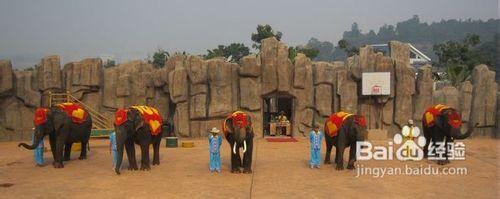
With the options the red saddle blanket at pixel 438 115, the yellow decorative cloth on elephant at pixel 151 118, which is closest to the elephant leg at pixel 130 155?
the yellow decorative cloth on elephant at pixel 151 118

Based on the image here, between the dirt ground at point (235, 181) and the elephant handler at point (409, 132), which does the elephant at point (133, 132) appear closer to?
the dirt ground at point (235, 181)

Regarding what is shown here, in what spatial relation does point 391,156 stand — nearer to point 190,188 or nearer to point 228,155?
point 228,155

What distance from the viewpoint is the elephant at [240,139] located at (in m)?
11.9

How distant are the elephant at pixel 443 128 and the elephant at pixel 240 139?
5654 millimetres

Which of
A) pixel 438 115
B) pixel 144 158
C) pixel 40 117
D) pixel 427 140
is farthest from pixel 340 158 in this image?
pixel 40 117

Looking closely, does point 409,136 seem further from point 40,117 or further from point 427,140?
point 40,117

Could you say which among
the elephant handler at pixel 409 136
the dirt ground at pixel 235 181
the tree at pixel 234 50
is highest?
the tree at pixel 234 50

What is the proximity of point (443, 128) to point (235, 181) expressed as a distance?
6633mm

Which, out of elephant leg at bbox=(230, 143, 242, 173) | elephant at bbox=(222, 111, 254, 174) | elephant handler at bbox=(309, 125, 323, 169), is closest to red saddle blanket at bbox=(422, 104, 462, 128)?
elephant handler at bbox=(309, 125, 323, 169)

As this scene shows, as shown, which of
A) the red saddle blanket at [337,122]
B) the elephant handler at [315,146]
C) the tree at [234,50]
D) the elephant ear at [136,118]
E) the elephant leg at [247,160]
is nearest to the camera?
the elephant leg at [247,160]

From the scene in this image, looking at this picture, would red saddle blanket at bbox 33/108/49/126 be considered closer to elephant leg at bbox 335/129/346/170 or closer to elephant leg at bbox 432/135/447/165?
elephant leg at bbox 335/129/346/170

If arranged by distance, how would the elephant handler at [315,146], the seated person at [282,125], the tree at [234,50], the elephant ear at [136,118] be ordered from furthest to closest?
the tree at [234,50], the seated person at [282,125], the elephant handler at [315,146], the elephant ear at [136,118]

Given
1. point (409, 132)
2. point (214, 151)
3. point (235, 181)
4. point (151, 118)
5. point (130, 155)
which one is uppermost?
point (151, 118)

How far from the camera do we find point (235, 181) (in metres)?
11.0
